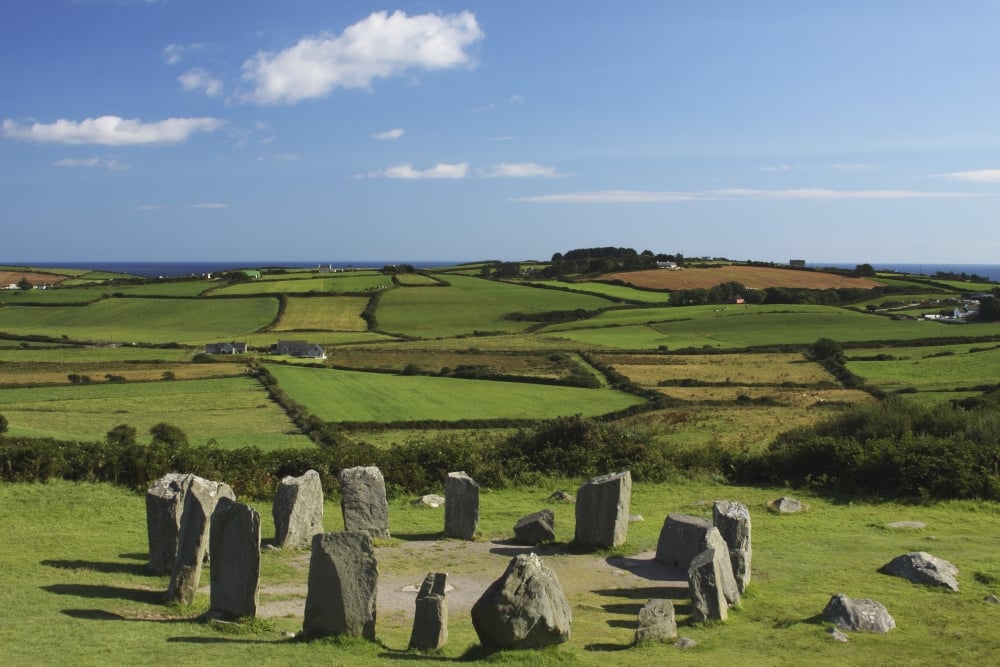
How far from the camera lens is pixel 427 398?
5684 centimetres

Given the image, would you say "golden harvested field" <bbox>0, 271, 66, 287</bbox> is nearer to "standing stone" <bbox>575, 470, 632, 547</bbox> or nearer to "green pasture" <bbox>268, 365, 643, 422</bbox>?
"green pasture" <bbox>268, 365, 643, 422</bbox>

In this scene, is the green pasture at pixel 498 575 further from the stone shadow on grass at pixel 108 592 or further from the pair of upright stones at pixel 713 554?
the pair of upright stones at pixel 713 554

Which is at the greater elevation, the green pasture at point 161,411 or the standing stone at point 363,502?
the standing stone at point 363,502

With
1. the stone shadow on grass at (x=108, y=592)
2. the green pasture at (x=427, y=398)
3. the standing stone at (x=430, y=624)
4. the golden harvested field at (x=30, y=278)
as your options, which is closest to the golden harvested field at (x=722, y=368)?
the green pasture at (x=427, y=398)

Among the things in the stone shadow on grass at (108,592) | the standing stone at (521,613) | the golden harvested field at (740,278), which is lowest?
the stone shadow on grass at (108,592)

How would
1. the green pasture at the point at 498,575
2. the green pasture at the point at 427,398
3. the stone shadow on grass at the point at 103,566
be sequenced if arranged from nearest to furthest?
the green pasture at the point at 498,575 → the stone shadow on grass at the point at 103,566 → the green pasture at the point at 427,398

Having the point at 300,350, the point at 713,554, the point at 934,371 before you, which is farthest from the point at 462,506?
the point at 300,350

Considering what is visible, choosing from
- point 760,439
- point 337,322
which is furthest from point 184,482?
point 337,322

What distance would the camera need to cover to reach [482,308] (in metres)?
116

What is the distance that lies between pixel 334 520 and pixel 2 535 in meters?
7.21

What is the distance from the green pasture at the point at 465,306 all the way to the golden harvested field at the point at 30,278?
62.5m

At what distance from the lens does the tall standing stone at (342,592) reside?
537 inches

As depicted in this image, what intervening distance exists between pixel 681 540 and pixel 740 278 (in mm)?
117798

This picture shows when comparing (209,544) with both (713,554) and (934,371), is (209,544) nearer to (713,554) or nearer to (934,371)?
(713,554)
